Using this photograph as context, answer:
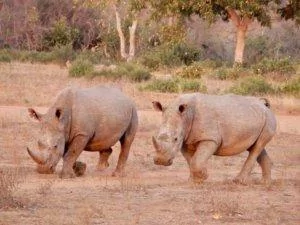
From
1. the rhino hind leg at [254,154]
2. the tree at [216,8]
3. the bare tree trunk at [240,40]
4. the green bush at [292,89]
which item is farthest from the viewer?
the bare tree trunk at [240,40]

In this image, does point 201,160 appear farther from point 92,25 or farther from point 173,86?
point 92,25

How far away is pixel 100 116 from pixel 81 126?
1.40ft

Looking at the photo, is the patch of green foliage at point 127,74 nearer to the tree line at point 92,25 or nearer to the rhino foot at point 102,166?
the tree line at point 92,25

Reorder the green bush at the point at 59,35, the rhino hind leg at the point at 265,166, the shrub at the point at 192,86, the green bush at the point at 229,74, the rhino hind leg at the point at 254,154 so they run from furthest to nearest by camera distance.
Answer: the green bush at the point at 59,35, the green bush at the point at 229,74, the shrub at the point at 192,86, the rhino hind leg at the point at 265,166, the rhino hind leg at the point at 254,154

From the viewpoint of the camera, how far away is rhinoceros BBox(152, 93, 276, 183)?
40.1 ft

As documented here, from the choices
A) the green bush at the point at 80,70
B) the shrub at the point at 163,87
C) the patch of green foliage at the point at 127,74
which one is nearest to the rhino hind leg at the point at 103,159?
the shrub at the point at 163,87

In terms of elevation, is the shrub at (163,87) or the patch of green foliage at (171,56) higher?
the shrub at (163,87)

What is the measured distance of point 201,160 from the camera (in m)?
12.2

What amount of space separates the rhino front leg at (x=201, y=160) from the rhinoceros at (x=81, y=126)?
5.60ft

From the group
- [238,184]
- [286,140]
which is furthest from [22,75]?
[238,184]

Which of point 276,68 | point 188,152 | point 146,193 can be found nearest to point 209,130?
point 188,152

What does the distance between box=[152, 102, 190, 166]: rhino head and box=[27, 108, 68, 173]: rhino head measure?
1370 mm

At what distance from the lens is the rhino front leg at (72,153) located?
13.0m

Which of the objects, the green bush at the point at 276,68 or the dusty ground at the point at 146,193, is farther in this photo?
the green bush at the point at 276,68
